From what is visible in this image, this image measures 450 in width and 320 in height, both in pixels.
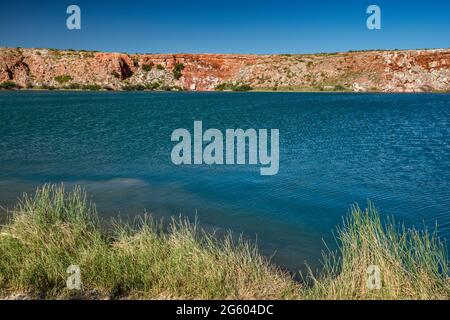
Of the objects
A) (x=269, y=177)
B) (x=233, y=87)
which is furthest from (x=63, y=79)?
(x=269, y=177)

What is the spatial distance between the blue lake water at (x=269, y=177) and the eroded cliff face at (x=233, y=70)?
58491 millimetres

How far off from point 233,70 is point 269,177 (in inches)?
3587

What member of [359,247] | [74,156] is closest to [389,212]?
[359,247]

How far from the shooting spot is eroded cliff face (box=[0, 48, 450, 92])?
8712 centimetres

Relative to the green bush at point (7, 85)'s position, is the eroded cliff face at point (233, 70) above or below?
above

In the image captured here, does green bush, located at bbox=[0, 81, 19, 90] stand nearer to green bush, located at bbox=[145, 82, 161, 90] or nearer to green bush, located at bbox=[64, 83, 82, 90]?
green bush, located at bbox=[64, 83, 82, 90]

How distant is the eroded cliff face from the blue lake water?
192 feet

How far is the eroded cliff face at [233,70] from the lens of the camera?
286 ft

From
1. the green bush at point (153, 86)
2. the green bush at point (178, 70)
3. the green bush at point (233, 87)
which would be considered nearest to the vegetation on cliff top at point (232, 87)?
the green bush at point (233, 87)

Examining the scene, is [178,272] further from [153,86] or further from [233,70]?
[233,70]

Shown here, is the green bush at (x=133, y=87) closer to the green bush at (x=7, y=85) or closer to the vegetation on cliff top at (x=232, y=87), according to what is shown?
the vegetation on cliff top at (x=232, y=87)

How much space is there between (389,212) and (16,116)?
36375 mm

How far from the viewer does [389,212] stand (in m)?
12.8
